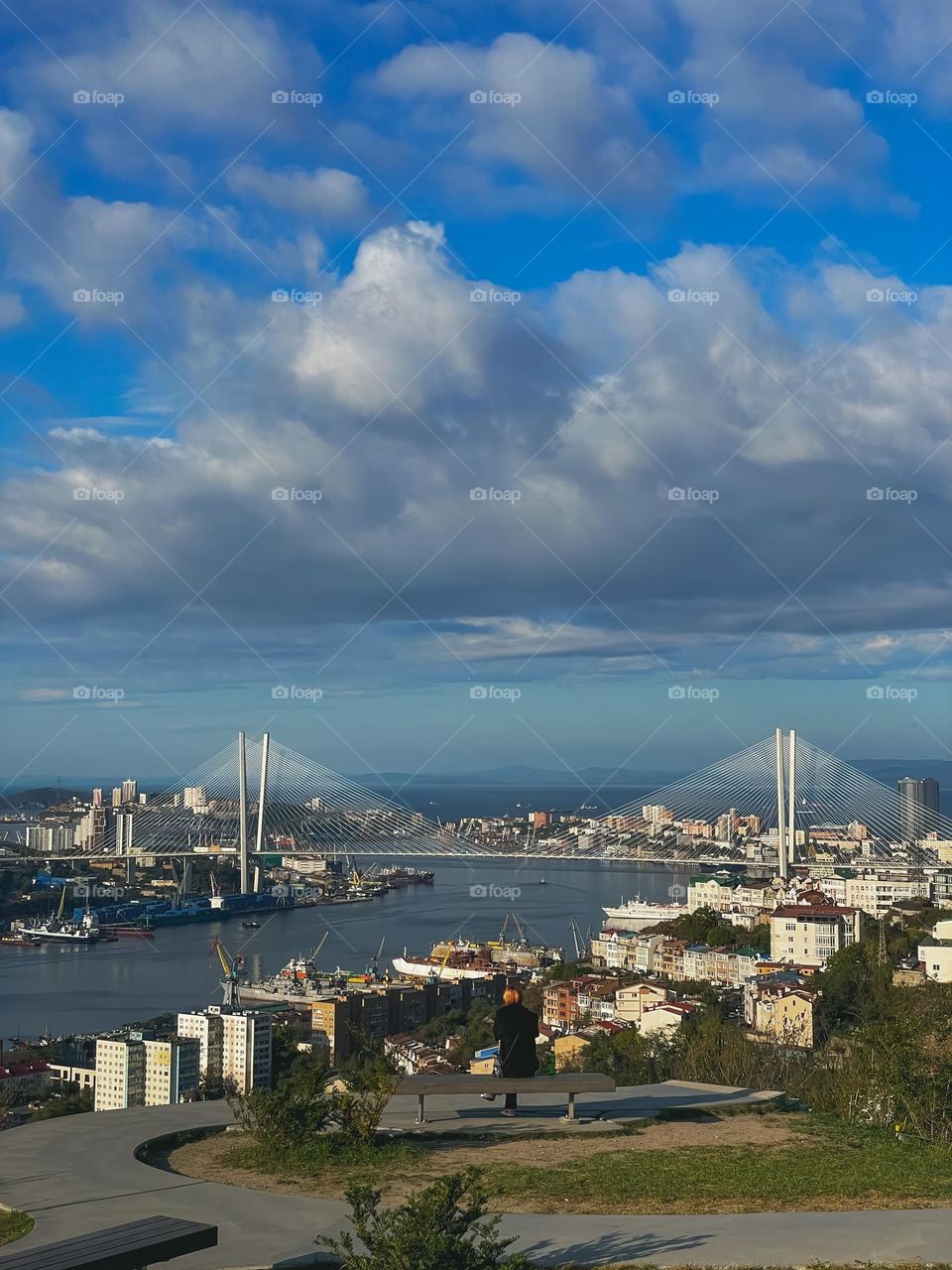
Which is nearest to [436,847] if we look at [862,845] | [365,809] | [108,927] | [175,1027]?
[365,809]

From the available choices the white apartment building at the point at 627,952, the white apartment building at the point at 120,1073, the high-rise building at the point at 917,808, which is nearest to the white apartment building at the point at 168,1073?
the white apartment building at the point at 120,1073

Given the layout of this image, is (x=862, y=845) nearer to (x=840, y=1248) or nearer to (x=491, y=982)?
(x=491, y=982)

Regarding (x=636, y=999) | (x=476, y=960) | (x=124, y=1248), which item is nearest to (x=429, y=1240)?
(x=124, y=1248)

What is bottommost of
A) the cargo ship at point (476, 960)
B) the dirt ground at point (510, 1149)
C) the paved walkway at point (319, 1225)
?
the cargo ship at point (476, 960)

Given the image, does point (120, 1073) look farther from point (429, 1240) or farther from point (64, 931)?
point (64, 931)

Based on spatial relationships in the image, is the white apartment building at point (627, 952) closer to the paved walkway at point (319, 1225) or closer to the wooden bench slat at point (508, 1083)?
the wooden bench slat at point (508, 1083)

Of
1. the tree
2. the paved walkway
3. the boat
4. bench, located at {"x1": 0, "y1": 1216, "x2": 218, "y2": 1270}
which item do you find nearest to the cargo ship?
the boat
